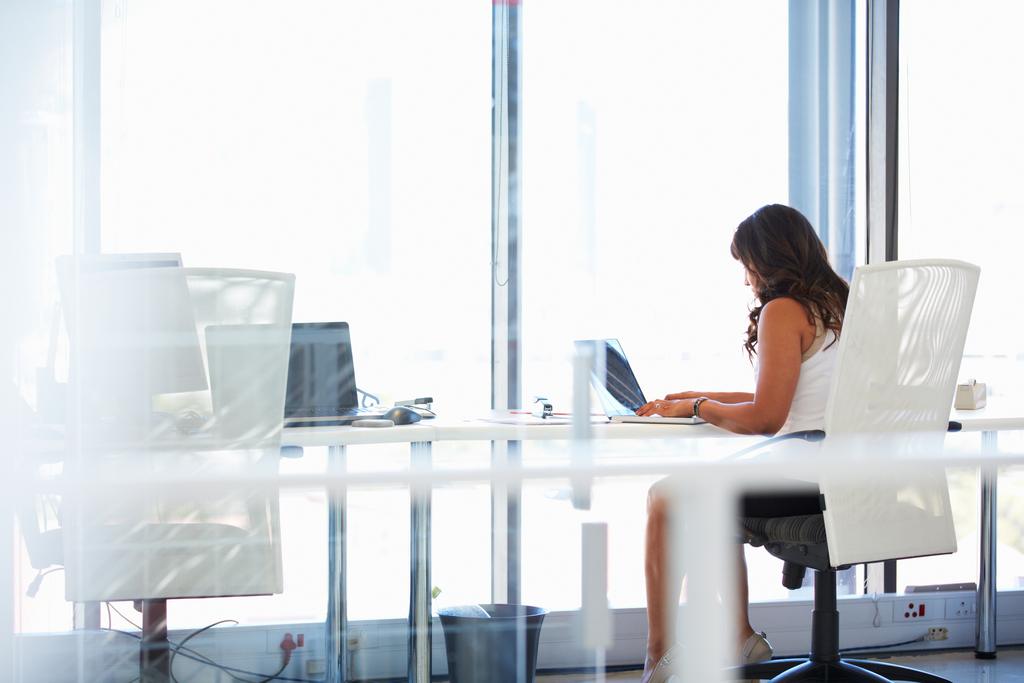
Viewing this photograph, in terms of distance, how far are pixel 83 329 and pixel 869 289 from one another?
1403mm

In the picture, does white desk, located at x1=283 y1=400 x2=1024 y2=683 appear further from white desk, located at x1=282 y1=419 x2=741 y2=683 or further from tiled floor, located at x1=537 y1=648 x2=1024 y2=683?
tiled floor, located at x1=537 y1=648 x2=1024 y2=683

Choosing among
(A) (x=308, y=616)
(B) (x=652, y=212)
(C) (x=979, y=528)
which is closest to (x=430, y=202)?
(B) (x=652, y=212)

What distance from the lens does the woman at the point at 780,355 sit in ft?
6.45

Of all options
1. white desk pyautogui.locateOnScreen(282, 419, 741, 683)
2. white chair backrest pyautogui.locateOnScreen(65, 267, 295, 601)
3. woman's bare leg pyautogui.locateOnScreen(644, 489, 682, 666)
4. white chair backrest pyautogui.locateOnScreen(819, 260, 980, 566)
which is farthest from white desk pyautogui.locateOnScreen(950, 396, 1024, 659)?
white chair backrest pyautogui.locateOnScreen(65, 267, 295, 601)

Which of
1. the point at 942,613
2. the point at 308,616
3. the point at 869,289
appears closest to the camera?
the point at 869,289

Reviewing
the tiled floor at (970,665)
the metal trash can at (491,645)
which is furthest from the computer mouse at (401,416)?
the tiled floor at (970,665)

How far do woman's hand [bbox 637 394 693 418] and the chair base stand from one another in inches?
21.2

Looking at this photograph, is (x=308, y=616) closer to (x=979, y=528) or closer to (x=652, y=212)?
(x=652, y=212)

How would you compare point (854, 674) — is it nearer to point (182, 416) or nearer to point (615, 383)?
point (615, 383)

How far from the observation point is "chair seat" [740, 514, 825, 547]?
6.36 feet

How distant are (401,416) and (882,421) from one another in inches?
38.4

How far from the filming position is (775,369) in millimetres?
2023

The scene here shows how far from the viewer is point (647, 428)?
2.12 m

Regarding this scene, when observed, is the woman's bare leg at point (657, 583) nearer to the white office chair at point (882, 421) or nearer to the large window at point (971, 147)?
the white office chair at point (882, 421)
